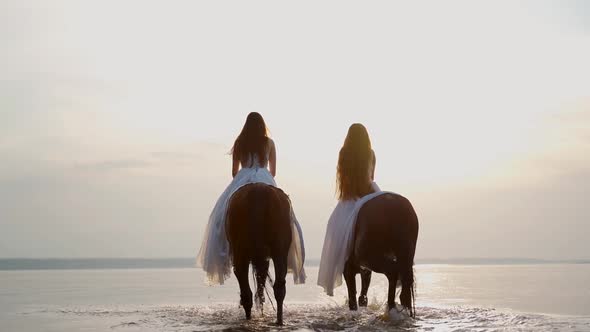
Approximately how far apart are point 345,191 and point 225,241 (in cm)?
199

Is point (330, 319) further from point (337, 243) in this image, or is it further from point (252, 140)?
point (252, 140)

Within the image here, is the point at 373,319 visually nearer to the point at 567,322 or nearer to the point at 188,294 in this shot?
the point at 567,322

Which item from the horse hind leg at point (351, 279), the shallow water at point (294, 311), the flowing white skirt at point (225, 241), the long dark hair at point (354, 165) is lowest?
the shallow water at point (294, 311)

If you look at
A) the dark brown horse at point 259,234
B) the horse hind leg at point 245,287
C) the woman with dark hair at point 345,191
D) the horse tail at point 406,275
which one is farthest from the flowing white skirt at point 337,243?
the horse hind leg at point 245,287

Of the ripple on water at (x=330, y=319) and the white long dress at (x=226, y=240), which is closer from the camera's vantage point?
the ripple on water at (x=330, y=319)

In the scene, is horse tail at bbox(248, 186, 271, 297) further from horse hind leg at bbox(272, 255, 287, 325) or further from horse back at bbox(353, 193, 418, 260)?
horse back at bbox(353, 193, 418, 260)

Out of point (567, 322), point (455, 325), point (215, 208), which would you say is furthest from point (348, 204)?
point (567, 322)

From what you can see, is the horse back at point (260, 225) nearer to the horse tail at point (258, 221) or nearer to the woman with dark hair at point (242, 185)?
the horse tail at point (258, 221)

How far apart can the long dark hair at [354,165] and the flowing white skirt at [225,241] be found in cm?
111

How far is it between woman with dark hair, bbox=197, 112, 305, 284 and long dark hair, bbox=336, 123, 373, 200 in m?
1.05

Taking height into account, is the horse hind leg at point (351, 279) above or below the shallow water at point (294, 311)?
above

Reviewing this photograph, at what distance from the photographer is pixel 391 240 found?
369 inches

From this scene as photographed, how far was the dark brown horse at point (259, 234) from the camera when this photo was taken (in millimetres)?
9125

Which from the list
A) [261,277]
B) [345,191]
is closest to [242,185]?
[261,277]
